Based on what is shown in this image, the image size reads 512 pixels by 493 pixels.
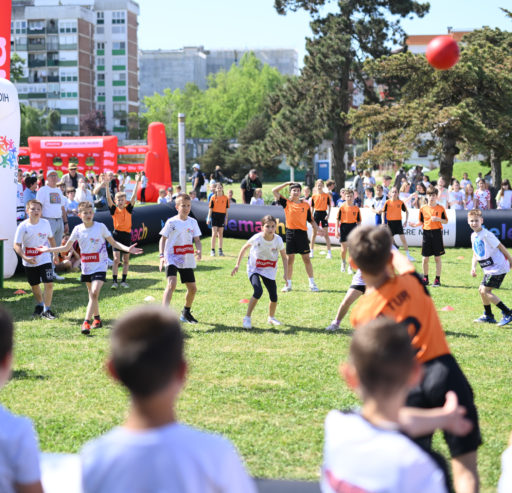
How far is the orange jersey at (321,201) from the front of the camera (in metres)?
18.5

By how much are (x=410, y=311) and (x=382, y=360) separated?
1568mm

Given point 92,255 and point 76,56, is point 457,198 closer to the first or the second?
point 92,255

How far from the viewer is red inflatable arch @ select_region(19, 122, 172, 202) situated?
119ft

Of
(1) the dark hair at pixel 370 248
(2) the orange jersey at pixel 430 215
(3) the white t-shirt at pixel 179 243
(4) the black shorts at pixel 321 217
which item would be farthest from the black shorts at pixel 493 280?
(4) the black shorts at pixel 321 217

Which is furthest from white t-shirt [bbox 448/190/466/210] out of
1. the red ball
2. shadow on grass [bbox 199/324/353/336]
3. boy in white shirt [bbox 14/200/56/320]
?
boy in white shirt [bbox 14/200/56/320]

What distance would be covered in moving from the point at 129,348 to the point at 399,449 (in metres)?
0.99

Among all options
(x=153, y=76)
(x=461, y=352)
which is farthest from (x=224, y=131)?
(x=461, y=352)

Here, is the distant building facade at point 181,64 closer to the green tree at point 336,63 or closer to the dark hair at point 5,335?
the green tree at point 336,63

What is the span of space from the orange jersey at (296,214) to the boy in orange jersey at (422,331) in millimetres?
10166

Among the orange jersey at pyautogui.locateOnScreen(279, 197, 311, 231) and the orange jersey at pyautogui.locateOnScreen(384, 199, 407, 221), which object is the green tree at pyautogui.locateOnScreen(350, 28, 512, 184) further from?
the orange jersey at pyautogui.locateOnScreen(279, 197, 311, 231)

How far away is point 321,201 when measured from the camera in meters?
18.5

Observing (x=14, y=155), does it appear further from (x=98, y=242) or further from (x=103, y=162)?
(x=103, y=162)

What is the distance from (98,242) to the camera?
33.0 feet

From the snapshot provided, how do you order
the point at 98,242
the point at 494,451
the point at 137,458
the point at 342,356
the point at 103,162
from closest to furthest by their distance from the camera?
the point at 137,458
the point at 494,451
the point at 342,356
the point at 98,242
the point at 103,162
